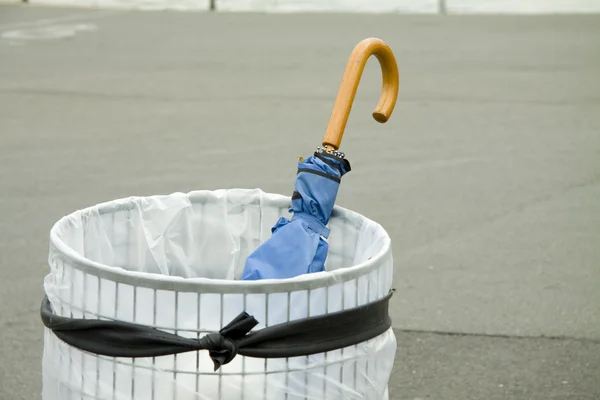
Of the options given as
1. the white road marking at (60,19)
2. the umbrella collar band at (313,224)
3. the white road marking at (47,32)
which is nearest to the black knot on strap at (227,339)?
the umbrella collar band at (313,224)

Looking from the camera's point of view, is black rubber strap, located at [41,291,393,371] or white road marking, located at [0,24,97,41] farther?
white road marking, located at [0,24,97,41]

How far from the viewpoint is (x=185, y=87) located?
331 inches

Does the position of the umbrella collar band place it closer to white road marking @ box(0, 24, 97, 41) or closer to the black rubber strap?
the black rubber strap

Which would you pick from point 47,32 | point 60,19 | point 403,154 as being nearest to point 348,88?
point 403,154

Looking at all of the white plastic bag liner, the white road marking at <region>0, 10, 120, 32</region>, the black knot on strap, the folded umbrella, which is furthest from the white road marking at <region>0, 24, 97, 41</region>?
the black knot on strap

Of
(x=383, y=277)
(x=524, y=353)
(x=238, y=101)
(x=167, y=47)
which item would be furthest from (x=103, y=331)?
(x=167, y=47)

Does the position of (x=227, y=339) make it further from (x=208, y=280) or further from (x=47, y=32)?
(x=47, y=32)

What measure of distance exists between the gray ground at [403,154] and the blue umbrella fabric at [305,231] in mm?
1311

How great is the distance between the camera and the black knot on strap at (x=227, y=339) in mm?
1804

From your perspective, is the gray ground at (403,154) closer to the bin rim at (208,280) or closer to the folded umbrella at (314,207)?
the folded umbrella at (314,207)

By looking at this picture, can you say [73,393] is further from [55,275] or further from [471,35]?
[471,35]

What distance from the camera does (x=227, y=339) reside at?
1813 millimetres

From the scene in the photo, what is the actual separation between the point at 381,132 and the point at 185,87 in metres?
2.11

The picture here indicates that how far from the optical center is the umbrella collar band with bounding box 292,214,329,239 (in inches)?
91.0
